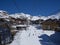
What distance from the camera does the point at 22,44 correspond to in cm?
1939

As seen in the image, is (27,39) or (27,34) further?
(27,34)

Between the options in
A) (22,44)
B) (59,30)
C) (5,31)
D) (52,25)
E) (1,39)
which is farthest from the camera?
(52,25)

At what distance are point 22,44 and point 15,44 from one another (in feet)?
2.80

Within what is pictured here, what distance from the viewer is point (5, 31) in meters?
18.1

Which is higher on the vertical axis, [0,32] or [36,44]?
[0,32]

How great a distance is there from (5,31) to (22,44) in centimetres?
279

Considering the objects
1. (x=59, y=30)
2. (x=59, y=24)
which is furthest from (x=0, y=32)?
(x=59, y=24)

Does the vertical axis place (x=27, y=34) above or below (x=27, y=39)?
above

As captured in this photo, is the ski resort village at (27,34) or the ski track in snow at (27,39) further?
the ski track in snow at (27,39)

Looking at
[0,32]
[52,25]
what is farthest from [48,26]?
[0,32]

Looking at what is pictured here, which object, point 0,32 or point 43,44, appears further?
point 43,44

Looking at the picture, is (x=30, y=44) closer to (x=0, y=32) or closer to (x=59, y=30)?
(x=0, y=32)

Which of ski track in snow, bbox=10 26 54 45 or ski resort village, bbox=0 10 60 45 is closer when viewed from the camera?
ski resort village, bbox=0 10 60 45

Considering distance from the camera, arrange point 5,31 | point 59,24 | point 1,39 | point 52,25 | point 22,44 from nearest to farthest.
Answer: point 1,39 → point 5,31 → point 22,44 → point 59,24 → point 52,25
